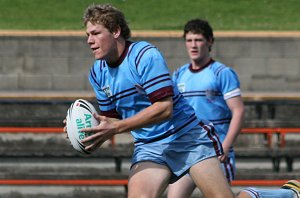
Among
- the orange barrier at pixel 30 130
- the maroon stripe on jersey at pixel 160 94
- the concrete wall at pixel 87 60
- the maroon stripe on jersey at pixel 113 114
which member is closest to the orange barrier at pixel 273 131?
the orange barrier at pixel 30 130

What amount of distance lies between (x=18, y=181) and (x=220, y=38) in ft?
21.1

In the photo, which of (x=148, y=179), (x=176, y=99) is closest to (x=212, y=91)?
(x=176, y=99)

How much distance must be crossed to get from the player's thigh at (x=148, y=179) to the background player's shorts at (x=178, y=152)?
1.9 inches

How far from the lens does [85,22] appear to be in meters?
6.78

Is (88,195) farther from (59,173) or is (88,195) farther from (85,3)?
(85,3)

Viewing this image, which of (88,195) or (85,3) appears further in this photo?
(85,3)

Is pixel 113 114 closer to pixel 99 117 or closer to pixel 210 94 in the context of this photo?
pixel 99 117

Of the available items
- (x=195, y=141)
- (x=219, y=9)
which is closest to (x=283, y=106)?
(x=195, y=141)

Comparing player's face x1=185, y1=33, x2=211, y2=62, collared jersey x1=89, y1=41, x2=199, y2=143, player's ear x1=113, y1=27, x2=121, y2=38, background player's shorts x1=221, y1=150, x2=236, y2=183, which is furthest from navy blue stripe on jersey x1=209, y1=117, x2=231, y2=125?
player's ear x1=113, y1=27, x2=121, y2=38

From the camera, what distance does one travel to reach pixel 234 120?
8.56 metres

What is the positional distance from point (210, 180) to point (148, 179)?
1.43 ft

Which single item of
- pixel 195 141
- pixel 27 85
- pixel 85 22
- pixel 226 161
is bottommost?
pixel 27 85

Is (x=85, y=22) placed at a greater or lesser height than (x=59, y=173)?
greater

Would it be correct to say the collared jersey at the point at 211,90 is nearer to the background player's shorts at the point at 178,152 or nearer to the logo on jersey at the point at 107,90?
the background player's shorts at the point at 178,152
